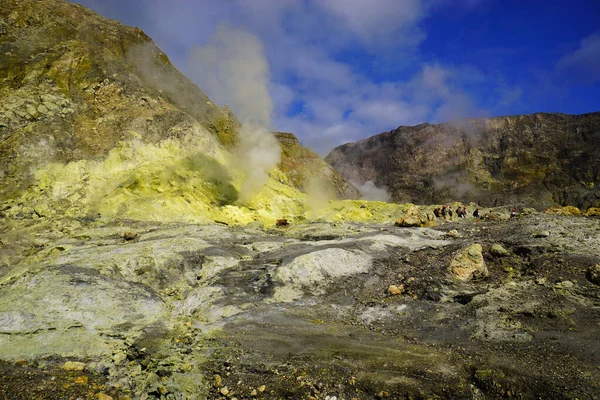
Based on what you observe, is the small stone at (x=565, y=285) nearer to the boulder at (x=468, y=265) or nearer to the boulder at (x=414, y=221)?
the boulder at (x=468, y=265)

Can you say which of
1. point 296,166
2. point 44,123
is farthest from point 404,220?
point 296,166

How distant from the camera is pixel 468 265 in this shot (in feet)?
38.4

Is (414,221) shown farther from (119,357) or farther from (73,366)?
(73,366)

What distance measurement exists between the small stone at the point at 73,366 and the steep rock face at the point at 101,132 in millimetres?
13961

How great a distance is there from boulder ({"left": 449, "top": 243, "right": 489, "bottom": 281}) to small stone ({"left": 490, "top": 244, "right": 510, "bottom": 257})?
1.17 metres

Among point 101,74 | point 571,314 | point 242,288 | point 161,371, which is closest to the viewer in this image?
point 161,371

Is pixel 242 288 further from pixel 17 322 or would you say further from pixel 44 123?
pixel 44 123

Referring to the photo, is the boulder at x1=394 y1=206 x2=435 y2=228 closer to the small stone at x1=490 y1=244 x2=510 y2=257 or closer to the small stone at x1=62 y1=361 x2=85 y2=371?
the small stone at x1=490 y1=244 x2=510 y2=257

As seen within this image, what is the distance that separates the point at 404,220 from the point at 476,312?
12.8m

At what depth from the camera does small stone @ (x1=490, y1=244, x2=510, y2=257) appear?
12.8m

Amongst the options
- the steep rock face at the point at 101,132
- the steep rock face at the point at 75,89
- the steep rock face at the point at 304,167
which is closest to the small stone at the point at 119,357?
the steep rock face at the point at 101,132

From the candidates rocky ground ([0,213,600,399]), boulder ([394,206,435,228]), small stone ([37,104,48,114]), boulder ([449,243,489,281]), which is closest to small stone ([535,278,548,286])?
rocky ground ([0,213,600,399])

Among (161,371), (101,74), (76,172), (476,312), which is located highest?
(101,74)

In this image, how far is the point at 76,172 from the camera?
852 inches
